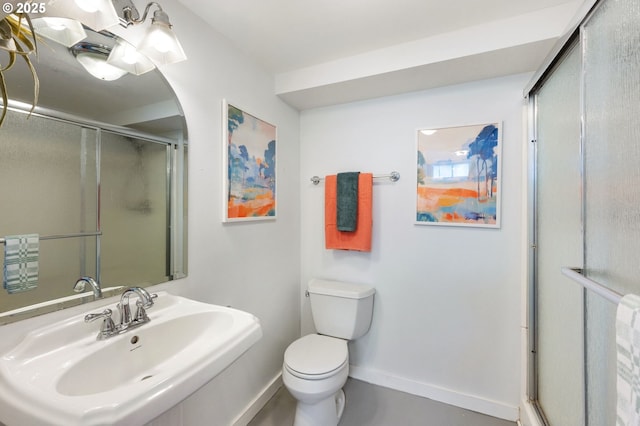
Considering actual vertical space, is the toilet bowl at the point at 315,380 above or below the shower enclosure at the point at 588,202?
below

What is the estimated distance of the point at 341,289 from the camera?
184 cm

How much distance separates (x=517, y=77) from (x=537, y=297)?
1285 mm

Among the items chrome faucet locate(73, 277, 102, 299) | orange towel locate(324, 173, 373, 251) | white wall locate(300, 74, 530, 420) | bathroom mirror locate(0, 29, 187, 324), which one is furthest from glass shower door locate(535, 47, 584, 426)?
chrome faucet locate(73, 277, 102, 299)

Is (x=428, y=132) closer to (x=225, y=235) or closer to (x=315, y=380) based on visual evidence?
(x=225, y=235)

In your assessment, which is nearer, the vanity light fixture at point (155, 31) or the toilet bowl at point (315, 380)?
the vanity light fixture at point (155, 31)

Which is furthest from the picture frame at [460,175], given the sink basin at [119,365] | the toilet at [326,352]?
the sink basin at [119,365]

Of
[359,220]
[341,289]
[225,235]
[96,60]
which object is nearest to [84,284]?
[225,235]

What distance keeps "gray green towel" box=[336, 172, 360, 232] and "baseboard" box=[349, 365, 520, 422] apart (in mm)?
1082

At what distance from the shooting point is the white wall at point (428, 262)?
63.8 inches

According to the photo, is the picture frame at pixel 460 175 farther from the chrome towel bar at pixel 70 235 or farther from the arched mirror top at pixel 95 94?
the chrome towel bar at pixel 70 235

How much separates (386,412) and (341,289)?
0.78 meters

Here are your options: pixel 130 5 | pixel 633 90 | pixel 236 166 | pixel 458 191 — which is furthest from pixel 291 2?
pixel 458 191

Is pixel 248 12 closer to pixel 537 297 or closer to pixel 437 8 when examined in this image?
pixel 437 8

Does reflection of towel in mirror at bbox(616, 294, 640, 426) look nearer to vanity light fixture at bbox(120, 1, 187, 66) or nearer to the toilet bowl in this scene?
the toilet bowl
